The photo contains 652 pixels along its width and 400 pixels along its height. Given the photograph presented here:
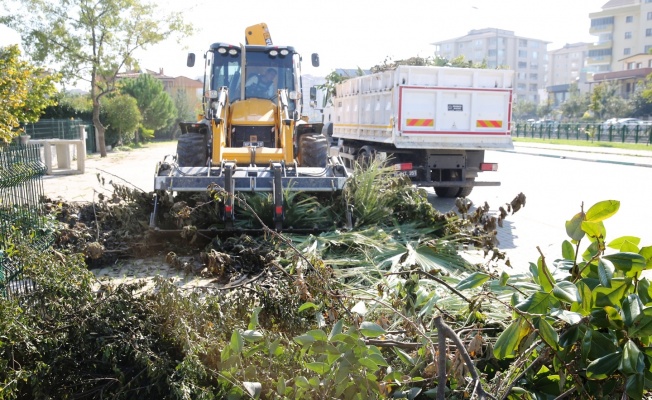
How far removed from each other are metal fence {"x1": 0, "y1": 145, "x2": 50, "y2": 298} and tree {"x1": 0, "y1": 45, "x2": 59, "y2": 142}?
3.69 m

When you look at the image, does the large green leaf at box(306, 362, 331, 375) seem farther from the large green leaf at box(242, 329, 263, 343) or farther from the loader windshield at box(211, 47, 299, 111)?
the loader windshield at box(211, 47, 299, 111)

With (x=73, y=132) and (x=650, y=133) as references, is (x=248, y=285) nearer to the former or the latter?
(x=73, y=132)

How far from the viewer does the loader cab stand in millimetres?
11547

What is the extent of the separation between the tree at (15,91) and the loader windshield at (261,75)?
149 inches

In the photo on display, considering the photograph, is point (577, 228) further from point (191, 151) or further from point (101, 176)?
point (101, 176)

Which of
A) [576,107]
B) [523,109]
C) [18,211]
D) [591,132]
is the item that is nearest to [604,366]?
[18,211]

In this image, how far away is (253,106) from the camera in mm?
11047

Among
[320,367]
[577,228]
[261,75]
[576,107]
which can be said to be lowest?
[320,367]

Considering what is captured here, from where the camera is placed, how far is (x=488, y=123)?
13.9 m

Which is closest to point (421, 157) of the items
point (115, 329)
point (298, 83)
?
point (298, 83)

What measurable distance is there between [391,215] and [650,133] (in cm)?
3489

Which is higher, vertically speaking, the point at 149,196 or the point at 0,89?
the point at 0,89

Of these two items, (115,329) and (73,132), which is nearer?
(115,329)

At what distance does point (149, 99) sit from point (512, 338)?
41136 mm
